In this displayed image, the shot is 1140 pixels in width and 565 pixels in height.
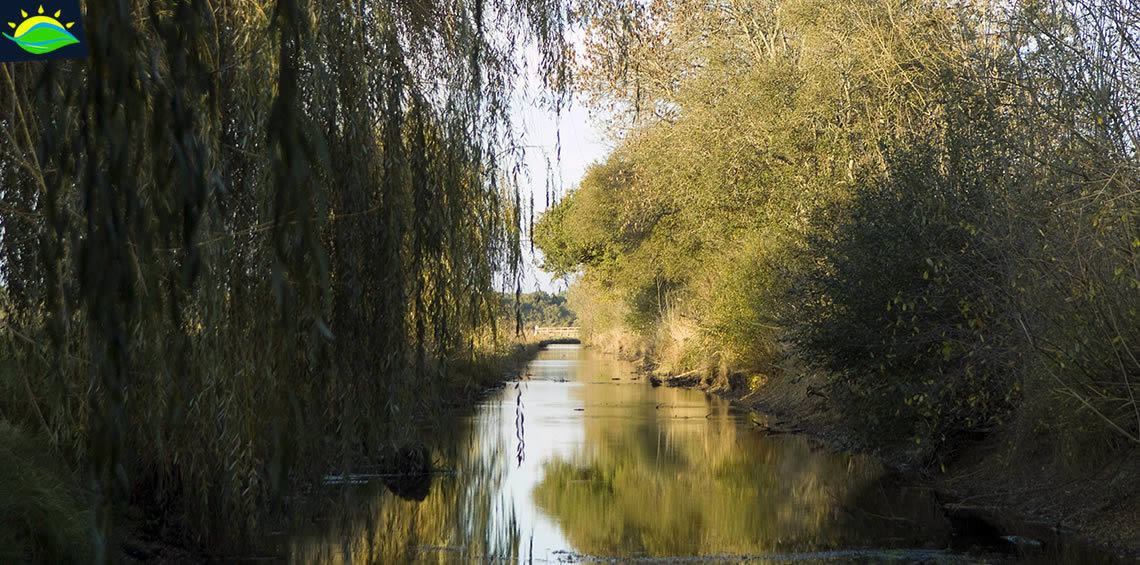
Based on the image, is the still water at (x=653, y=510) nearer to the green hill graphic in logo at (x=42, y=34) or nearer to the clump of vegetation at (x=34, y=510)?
the clump of vegetation at (x=34, y=510)

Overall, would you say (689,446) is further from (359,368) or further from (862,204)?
(359,368)

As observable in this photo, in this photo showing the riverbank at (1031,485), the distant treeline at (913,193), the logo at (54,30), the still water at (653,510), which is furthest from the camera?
the riverbank at (1031,485)

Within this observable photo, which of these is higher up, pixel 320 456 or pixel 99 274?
pixel 99 274

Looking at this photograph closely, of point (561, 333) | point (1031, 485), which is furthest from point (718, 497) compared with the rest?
point (561, 333)

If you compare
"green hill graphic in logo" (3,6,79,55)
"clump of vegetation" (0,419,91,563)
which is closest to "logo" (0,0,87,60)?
"green hill graphic in logo" (3,6,79,55)

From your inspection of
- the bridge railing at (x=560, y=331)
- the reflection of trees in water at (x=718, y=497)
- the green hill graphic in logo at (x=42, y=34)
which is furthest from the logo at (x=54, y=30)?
the bridge railing at (x=560, y=331)

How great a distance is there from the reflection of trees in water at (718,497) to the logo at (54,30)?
25.4 ft

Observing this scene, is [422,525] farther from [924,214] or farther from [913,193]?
[913,193]

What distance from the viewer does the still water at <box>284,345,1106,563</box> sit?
34.5ft

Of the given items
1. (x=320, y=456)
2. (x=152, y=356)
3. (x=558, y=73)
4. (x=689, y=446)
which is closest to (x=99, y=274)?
(x=152, y=356)

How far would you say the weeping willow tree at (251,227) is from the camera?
3.66 m

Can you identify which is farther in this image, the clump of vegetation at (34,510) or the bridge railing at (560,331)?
the bridge railing at (560,331)

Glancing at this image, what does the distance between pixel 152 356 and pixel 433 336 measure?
151 centimetres

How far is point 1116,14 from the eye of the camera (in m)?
9.12
